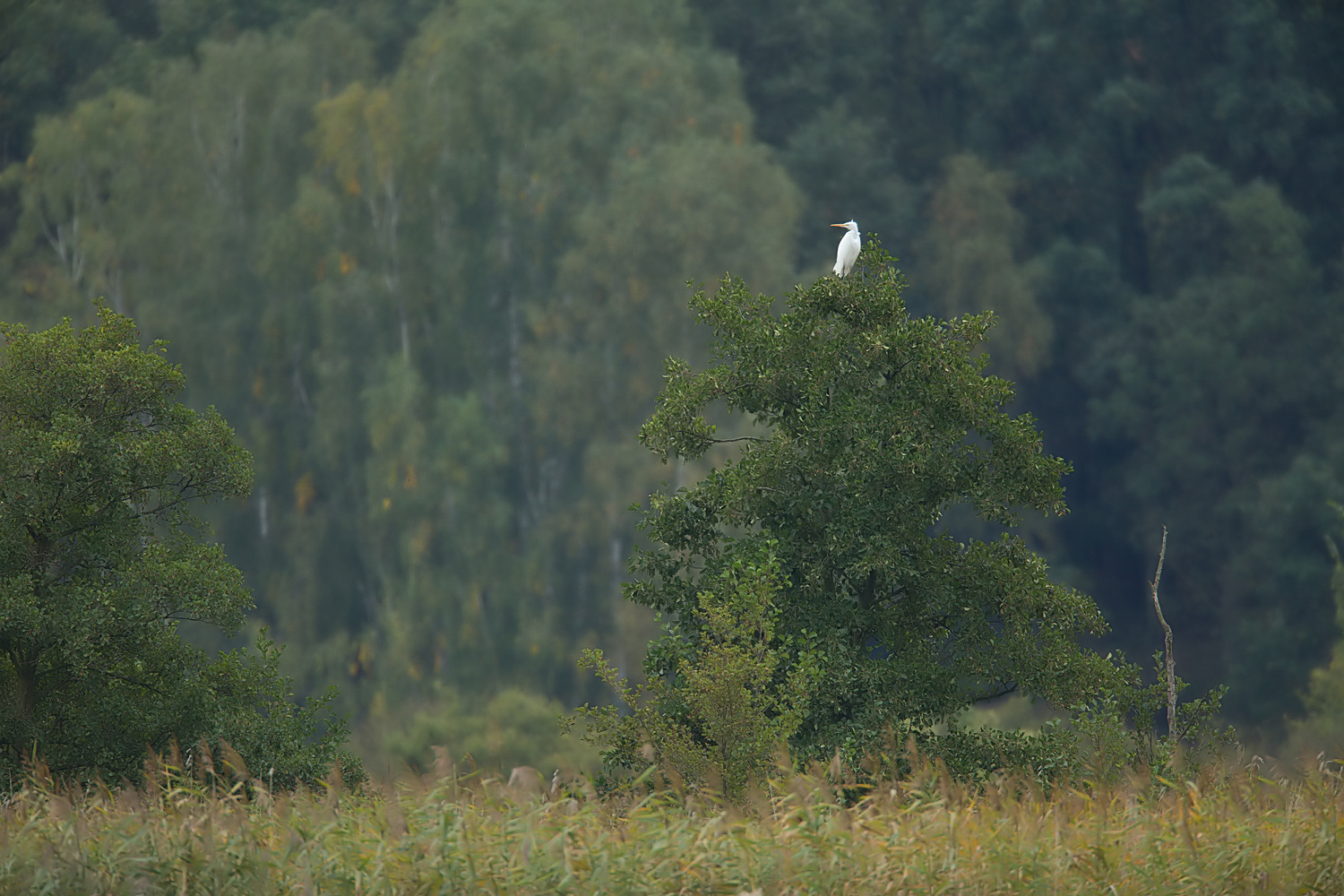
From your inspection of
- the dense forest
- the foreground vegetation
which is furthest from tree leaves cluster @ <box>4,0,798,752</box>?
the foreground vegetation

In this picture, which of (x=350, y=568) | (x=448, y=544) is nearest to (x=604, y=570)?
(x=448, y=544)

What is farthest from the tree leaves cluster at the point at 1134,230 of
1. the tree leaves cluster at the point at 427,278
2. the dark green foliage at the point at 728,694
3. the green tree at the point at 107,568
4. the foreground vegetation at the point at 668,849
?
the foreground vegetation at the point at 668,849

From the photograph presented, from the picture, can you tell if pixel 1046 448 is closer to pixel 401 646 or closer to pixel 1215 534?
pixel 1215 534

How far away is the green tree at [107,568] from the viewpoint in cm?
1385

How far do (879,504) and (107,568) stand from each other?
805 centimetres

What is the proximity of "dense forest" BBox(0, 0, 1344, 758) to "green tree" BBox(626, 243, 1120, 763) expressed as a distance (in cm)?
3122

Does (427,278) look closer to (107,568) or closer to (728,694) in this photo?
(107,568)

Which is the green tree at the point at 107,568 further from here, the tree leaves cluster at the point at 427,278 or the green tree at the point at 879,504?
the tree leaves cluster at the point at 427,278

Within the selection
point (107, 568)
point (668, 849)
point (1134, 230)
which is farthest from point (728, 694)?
point (1134, 230)

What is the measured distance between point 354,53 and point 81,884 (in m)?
51.3

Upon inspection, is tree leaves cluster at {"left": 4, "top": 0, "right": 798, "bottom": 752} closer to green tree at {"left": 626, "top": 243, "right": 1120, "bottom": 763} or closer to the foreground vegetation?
green tree at {"left": 626, "top": 243, "right": 1120, "bottom": 763}

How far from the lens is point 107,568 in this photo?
48.3 ft

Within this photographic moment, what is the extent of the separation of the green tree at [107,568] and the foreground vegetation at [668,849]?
6.02m

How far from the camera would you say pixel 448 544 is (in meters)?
49.0
